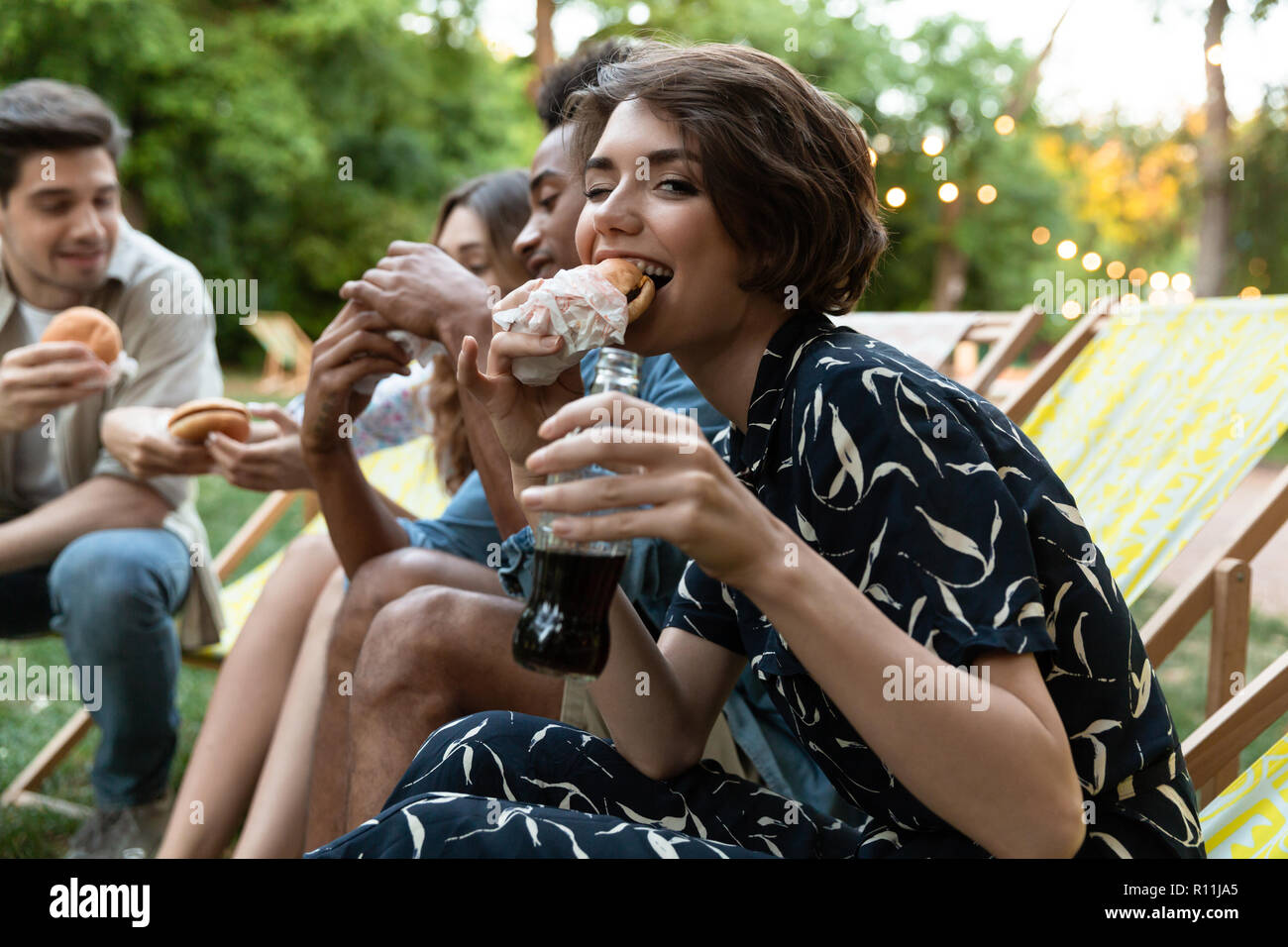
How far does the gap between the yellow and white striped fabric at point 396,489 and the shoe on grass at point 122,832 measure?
618 mm

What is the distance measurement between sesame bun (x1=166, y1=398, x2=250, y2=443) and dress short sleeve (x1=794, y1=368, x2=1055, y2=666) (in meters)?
1.93

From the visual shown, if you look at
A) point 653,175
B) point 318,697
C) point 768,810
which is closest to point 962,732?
point 768,810

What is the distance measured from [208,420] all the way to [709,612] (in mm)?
1652

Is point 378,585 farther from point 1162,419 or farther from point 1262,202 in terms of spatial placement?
point 1262,202

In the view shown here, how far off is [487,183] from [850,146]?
1.46 m

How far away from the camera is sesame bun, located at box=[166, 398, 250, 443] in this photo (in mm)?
2756

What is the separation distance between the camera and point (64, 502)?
3.06 metres

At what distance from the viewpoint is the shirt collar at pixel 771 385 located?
1401mm

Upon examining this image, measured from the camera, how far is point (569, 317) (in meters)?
1.37

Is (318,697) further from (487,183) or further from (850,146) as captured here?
(850,146)

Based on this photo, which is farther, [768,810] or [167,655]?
[167,655]

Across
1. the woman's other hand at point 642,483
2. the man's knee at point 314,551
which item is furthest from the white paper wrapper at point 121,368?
the woman's other hand at point 642,483

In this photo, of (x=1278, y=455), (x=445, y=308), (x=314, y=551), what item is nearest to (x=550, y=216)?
(x=445, y=308)

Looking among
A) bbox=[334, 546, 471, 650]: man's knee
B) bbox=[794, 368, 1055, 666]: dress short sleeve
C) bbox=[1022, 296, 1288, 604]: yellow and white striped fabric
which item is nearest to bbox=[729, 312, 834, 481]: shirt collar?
bbox=[794, 368, 1055, 666]: dress short sleeve
